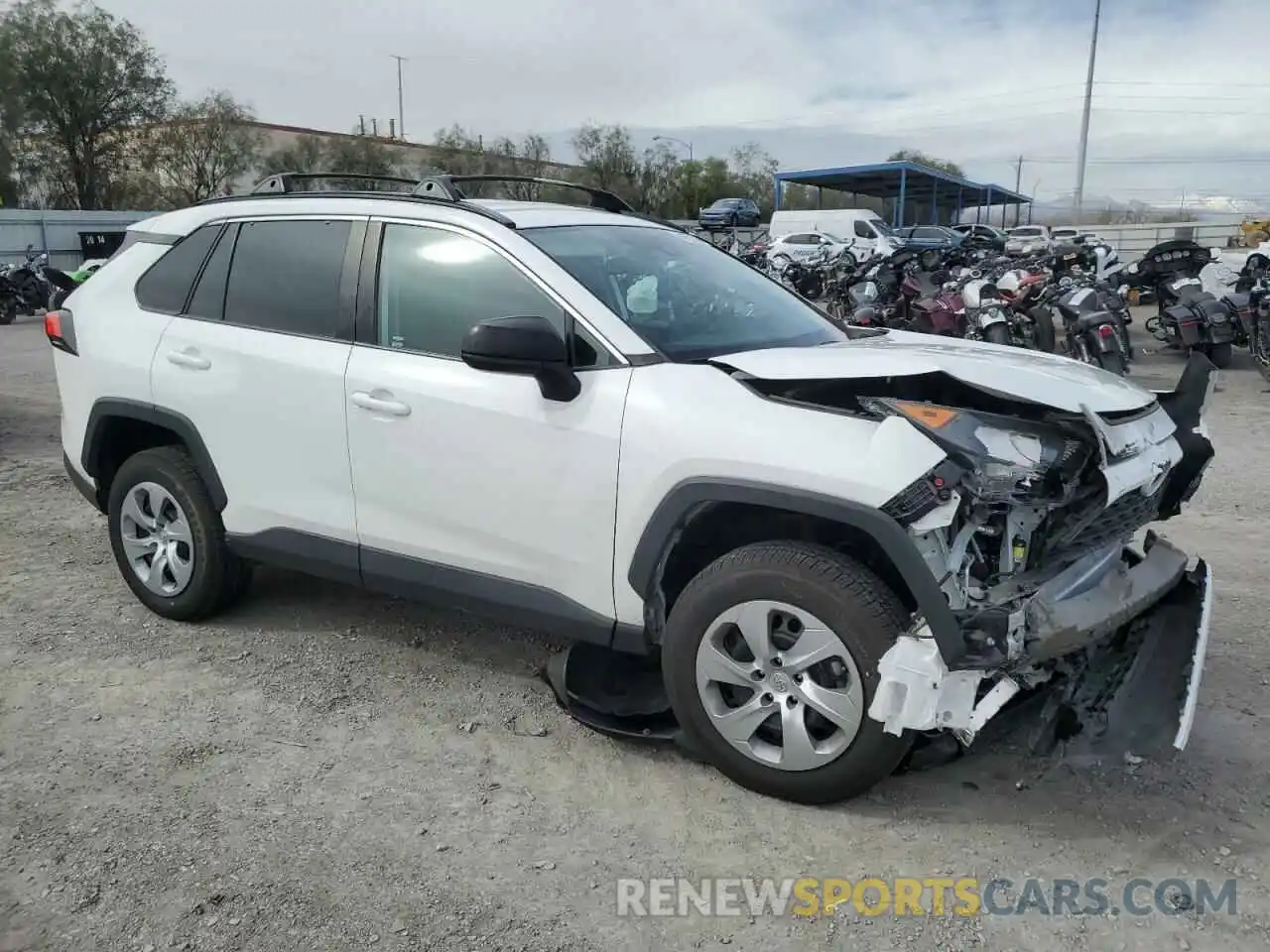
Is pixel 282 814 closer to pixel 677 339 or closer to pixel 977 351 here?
pixel 677 339

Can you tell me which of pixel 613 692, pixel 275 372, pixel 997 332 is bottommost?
pixel 613 692

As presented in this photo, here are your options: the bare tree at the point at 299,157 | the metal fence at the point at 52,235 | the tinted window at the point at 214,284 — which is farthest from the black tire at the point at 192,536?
the bare tree at the point at 299,157

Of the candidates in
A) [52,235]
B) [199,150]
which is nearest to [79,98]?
[199,150]

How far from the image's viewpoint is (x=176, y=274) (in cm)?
435

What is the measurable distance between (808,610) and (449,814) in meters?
1.26

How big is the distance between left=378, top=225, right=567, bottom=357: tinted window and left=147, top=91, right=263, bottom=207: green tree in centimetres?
4337

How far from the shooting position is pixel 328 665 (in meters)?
4.11

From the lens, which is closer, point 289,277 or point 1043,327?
point 289,277

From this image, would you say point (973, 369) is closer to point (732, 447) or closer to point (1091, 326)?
point (732, 447)

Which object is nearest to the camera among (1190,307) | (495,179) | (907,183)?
(495,179)

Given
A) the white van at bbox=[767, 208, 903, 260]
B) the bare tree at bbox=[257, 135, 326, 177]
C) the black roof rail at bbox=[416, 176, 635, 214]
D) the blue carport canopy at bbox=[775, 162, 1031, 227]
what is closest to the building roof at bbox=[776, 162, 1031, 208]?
the blue carport canopy at bbox=[775, 162, 1031, 227]

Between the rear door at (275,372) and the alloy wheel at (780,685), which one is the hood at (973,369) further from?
the rear door at (275,372)

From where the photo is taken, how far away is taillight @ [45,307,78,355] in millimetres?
4570

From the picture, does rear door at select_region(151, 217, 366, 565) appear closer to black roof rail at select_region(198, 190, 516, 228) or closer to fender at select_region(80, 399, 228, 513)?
fender at select_region(80, 399, 228, 513)
